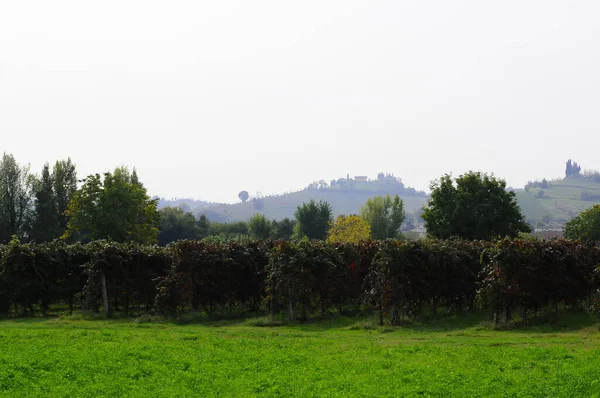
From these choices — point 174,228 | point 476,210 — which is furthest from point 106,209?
point 174,228

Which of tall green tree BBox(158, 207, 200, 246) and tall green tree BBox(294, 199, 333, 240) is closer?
tall green tree BBox(294, 199, 333, 240)

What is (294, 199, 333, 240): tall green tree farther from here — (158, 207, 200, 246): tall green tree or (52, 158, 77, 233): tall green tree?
(52, 158, 77, 233): tall green tree

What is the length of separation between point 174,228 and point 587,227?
6382 cm

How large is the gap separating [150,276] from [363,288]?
995 centimetres

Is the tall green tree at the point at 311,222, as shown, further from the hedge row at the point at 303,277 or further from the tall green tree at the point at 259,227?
the hedge row at the point at 303,277

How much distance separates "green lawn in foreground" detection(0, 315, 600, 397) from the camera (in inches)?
525

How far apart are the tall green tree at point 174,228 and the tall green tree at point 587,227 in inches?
2254

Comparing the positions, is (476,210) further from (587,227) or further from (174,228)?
(174,228)

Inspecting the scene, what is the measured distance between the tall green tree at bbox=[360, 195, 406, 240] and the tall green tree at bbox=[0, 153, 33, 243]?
170ft

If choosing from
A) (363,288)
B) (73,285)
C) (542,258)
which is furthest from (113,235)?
(542,258)

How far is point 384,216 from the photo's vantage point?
106750 mm

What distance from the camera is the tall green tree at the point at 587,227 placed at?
71375 millimetres

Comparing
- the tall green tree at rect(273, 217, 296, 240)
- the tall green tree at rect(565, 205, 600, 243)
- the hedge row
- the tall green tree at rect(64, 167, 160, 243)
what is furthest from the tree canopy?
the hedge row

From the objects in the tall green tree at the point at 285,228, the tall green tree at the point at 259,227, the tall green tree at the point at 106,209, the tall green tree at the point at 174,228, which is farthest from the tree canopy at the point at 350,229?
the tall green tree at the point at 106,209
